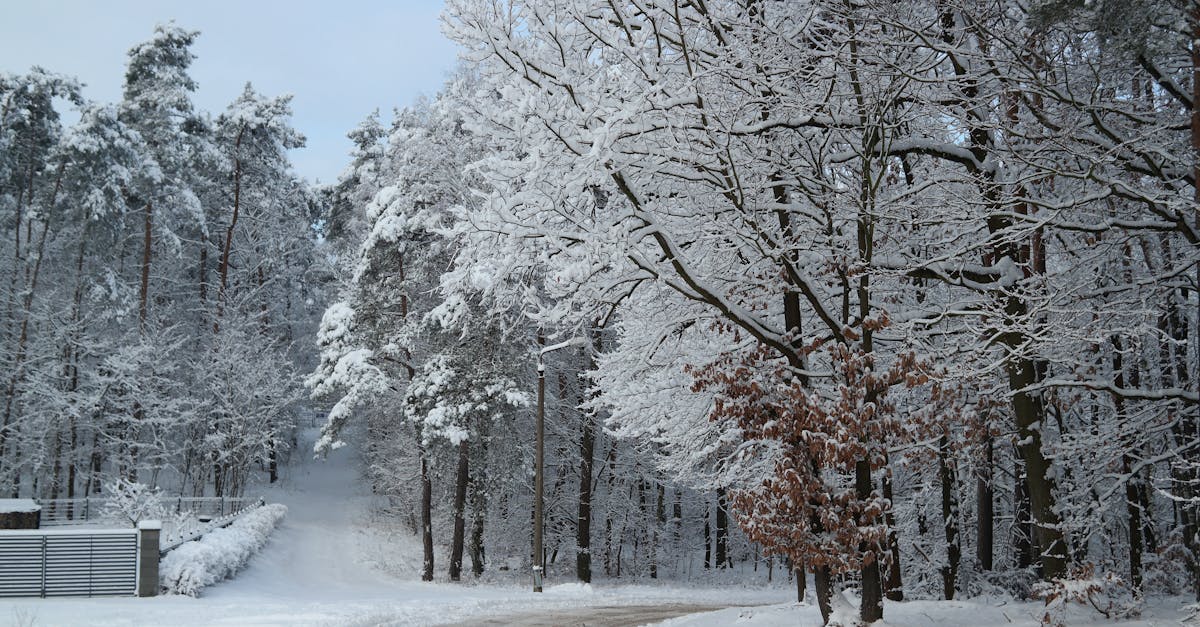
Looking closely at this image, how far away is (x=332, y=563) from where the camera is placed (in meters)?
27.8

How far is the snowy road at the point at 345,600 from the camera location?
1321 cm

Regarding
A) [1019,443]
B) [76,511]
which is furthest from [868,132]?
[76,511]

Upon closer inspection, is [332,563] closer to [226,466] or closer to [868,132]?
[226,466]

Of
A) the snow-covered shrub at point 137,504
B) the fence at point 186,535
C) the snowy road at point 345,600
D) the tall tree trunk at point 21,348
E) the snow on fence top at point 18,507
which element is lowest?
the snowy road at point 345,600

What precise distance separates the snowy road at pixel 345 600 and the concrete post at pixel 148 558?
495mm

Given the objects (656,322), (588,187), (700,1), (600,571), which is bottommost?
(600,571)

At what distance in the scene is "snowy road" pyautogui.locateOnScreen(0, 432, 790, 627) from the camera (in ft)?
43.3

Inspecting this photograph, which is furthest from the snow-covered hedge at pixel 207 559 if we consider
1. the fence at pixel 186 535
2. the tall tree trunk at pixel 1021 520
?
the tall tree trunk at pixel 1021 520

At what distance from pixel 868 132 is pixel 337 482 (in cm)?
4621

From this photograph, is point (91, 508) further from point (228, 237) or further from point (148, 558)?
point (148, 558)

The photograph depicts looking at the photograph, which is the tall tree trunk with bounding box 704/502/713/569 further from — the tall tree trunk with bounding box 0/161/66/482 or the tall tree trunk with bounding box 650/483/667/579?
the tall tree trunk with bounding box 0/161/66/482

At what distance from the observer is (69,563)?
16562 mm

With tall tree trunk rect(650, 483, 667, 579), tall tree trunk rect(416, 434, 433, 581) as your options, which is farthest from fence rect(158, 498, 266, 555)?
tall tree trunk rect(650, 483, 667, 579)

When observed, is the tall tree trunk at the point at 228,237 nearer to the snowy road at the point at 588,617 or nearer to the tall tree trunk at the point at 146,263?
the tall tree trunk at the point at 146,263
